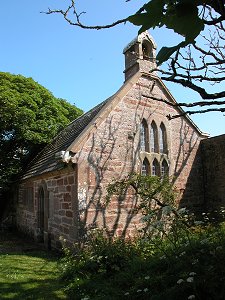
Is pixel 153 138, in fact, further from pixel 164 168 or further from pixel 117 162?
pixel 117 162

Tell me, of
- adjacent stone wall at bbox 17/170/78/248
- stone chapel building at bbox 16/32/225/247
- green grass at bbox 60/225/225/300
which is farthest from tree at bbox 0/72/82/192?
green grass at bbox 60/225/225/300

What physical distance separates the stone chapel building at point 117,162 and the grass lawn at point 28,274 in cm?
101

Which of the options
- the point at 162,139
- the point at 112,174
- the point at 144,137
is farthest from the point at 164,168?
the point at 112,174

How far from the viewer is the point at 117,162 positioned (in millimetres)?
9805

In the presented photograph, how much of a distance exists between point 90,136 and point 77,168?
1.17 meters

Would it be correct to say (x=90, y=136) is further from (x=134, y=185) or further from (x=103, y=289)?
(x=103, y=289)

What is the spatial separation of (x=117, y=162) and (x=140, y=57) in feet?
15.2

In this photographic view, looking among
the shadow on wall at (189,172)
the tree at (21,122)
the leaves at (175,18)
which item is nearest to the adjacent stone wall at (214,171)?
the shadow on wall at (189,172)

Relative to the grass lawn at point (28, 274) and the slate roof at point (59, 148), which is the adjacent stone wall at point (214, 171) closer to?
the slate roof at point (59, 148)

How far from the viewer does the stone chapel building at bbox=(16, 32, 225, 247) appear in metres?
8.95

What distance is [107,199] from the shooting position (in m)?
8.99

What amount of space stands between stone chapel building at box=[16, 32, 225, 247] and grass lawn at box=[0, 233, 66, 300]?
101 centimetres

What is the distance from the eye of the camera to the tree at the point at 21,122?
556 inches

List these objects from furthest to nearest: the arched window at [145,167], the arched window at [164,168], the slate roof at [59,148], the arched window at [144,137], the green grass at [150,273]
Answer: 1. the arched window at [164,168]
2. the arched window at [144,137]
3. the arched window at [145,167]
4. the slate roof at [59,148]
5. the green grass at [150,273]
